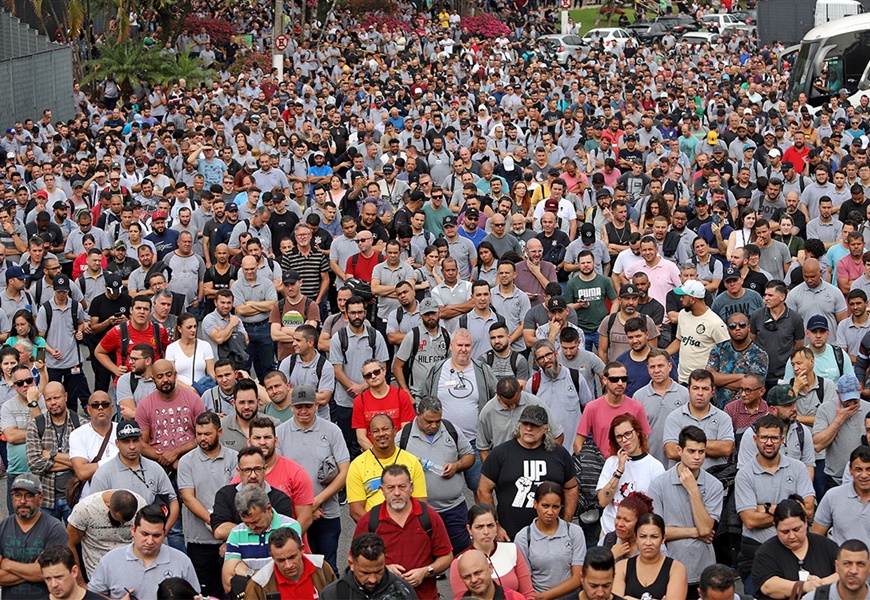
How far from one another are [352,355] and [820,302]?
14.1 ft

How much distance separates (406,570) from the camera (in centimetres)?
855

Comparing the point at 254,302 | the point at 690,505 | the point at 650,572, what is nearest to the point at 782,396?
the point at 690,505

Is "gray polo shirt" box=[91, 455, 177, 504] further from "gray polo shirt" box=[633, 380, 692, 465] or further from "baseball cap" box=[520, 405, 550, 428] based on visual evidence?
"gray polo shirt" box=[633, 380, 692, 465]

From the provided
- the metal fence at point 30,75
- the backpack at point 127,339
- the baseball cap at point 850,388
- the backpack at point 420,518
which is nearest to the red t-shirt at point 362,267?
the backpack at point 127,339

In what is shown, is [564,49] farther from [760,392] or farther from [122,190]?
[760,392]

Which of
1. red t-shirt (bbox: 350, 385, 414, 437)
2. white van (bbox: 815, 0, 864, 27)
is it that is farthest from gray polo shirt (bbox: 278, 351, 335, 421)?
white van (bbox: 815, 0, 864, 27)

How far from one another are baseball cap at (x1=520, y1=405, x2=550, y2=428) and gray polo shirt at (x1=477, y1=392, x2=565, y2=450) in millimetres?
638

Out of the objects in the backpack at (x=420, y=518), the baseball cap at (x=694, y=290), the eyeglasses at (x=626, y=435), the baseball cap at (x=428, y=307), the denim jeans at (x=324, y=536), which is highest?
the baseball cap at (x=694, y=290)

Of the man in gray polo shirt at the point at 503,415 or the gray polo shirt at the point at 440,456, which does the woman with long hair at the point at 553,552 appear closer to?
the gray polo shirt at the point at 440,456

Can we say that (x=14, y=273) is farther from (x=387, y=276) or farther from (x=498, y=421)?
(x=498, y=421)

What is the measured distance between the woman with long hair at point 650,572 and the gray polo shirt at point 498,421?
77.0 inches

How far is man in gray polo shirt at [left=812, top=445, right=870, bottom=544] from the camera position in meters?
8.66

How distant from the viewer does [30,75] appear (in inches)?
1357

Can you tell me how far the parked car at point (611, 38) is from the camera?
47.8 metres
